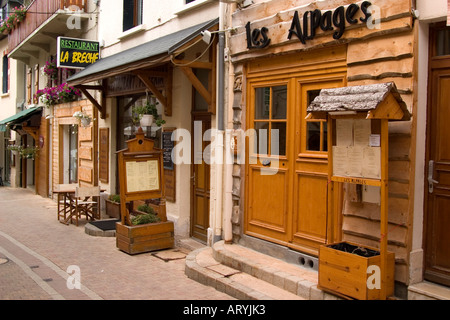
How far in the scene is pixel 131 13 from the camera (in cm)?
1117

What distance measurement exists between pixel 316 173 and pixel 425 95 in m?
1.61

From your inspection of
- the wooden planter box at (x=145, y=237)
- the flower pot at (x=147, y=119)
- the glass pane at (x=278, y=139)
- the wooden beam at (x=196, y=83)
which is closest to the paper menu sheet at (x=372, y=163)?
the glass pane at (x=278, y=139)

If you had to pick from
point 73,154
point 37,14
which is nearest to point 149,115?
point 73,154

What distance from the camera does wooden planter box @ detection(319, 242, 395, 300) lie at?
4.80 m

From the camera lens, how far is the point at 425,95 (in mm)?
5016

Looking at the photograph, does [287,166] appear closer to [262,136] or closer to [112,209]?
[262,136]

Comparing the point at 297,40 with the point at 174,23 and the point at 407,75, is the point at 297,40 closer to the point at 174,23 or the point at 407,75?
the point at 407,75

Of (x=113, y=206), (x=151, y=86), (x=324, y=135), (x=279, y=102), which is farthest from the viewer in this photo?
(x=113, y=206)

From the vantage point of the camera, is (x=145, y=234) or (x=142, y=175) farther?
(x=142, y=175)

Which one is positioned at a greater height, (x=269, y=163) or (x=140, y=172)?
(x=269, y=163)

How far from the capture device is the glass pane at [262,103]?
6.91m

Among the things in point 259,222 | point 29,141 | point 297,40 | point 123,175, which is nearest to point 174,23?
point 123,175

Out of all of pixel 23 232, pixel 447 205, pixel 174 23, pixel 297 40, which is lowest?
pixel 23 232

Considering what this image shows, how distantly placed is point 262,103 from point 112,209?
5.73 meters
